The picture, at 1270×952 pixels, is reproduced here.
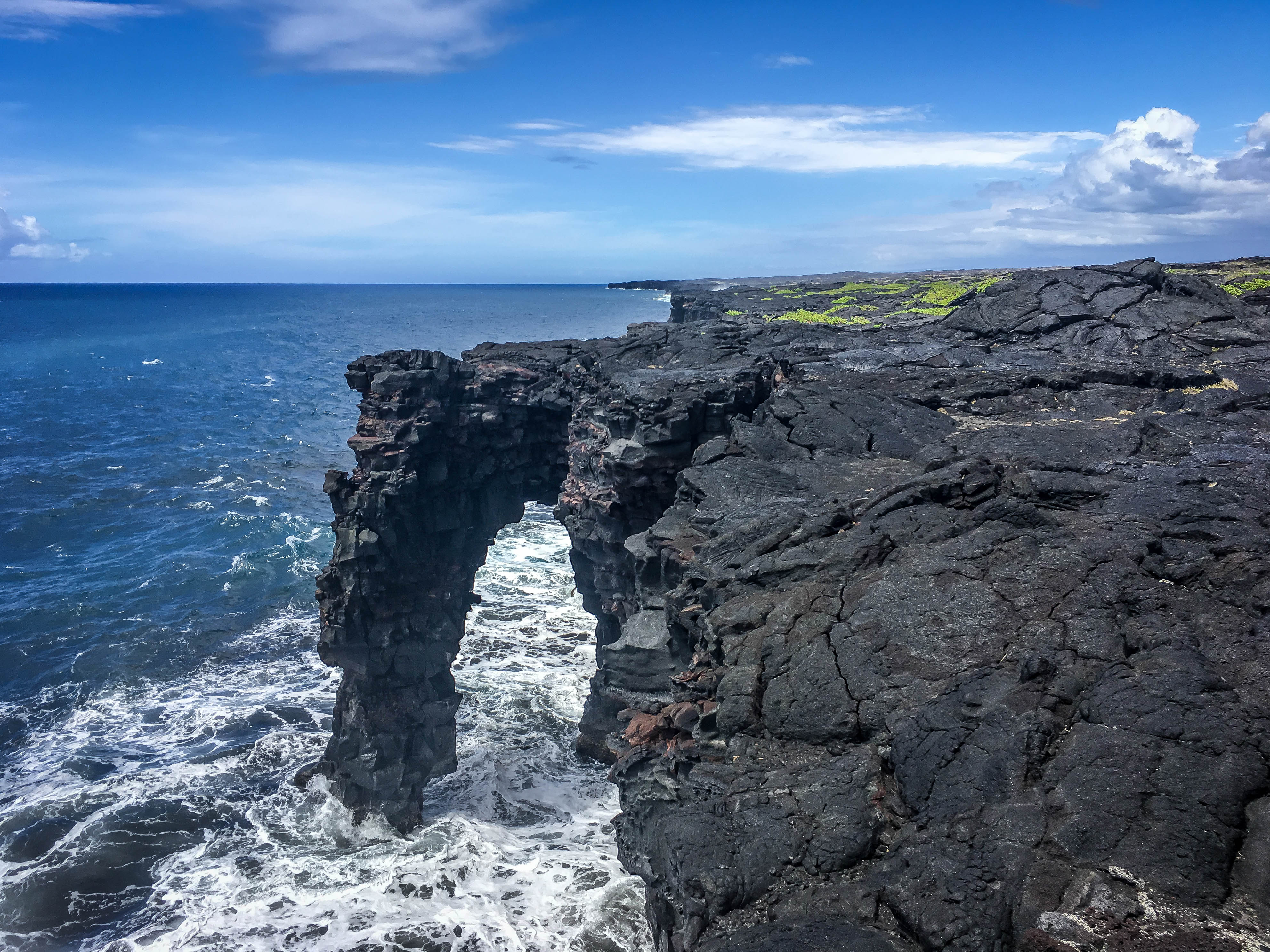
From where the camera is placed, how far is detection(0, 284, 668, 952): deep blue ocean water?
23703 mm

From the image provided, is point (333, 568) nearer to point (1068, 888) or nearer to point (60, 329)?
point (1068, 888)

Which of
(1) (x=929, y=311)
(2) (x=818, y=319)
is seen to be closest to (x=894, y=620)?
(2) (x=818, y=319)

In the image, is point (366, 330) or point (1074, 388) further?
point (366, 330)

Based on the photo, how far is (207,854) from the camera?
88.2 feet

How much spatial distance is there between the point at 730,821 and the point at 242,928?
19993 millimetres

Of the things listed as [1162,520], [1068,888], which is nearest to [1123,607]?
[1162,520]

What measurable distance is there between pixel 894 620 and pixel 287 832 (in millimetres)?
24857

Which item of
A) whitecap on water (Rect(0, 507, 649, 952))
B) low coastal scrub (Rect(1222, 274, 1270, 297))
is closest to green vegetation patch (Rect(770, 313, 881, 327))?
low coastal scrub (Rect(1222, 274, 1270, 297))

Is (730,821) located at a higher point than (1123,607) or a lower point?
lower

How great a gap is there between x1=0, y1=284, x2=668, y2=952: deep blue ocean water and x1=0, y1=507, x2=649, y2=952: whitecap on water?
3.5 inches

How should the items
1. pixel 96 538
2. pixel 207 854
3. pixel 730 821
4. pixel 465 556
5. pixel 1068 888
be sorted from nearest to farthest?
1. pixel 1068 888
2. pixel 730 821
3. pixel 207 854
4. pixel 465 556
5. pixel 96 538

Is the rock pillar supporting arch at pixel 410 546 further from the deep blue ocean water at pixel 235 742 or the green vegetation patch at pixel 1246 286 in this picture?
the green vegetation patch at pixel 1246 286

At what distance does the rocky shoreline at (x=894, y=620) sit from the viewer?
341 inches

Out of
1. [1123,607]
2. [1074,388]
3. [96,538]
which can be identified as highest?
[1074,388]
